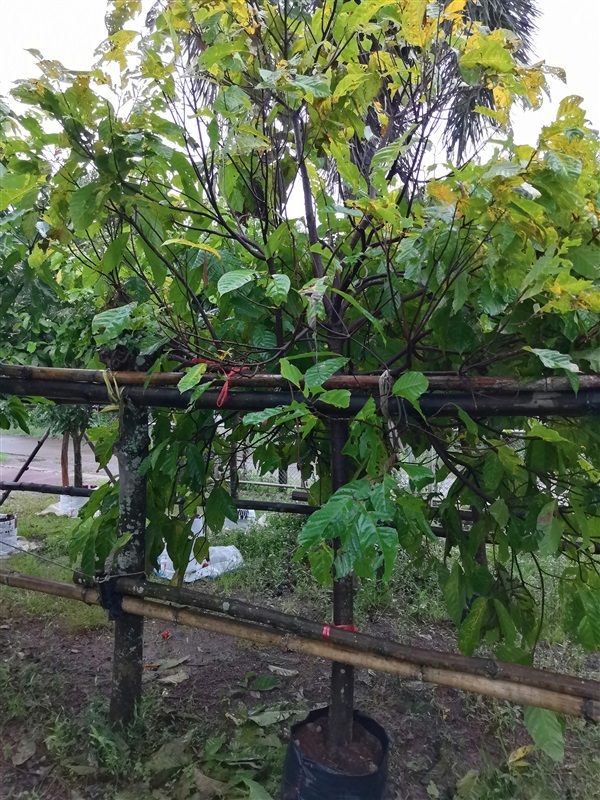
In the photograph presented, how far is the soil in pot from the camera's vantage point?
178cm

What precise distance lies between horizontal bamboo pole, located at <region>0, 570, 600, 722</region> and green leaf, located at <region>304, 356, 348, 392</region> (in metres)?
0.85

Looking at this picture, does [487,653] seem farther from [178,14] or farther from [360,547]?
[178,14]

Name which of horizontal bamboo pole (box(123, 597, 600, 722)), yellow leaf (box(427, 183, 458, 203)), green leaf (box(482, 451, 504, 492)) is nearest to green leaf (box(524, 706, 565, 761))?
horizontal bamboo pole (box(123, 597, 600, 722))

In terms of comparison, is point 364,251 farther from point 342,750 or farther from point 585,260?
point 342,750

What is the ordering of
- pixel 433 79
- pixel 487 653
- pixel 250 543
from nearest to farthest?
pixel 433 79, pixel 487 653, pixel 250 543

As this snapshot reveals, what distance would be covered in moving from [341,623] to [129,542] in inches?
33.6

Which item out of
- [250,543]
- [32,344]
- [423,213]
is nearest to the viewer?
[423,213]

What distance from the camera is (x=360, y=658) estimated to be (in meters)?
1.65

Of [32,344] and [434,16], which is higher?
[434,16]

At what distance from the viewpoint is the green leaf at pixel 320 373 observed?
129 cm

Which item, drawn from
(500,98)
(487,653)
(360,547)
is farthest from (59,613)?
(500,98)

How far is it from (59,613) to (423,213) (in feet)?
11.6

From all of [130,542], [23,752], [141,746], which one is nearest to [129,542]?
[130,542]

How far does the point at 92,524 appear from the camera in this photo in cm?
221
